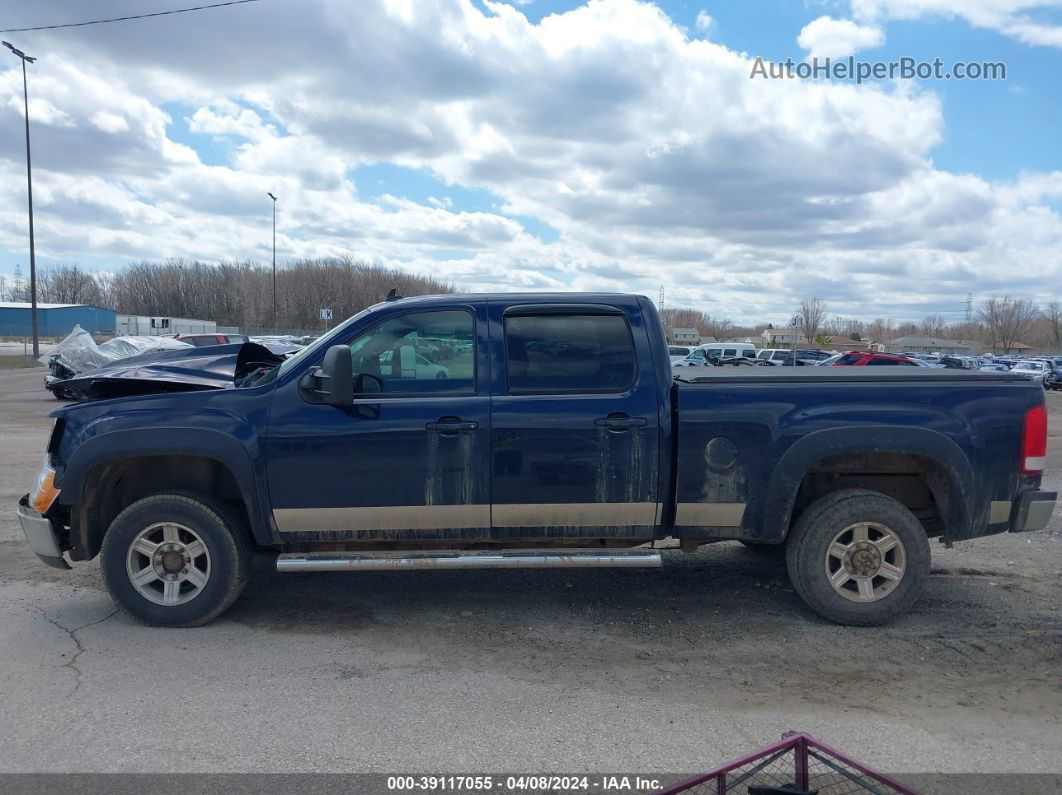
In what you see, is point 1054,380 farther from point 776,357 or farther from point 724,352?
point 724,352

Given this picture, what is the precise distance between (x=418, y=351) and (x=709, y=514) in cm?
202

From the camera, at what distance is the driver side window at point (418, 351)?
16.3 ft

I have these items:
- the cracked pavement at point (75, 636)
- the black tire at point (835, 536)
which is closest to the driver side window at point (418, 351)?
the cracked pavement at point (75, 636)

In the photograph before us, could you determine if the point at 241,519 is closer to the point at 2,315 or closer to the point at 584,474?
the point at 584,474

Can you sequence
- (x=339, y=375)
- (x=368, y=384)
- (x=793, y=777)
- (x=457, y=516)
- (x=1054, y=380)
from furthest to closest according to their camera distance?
(x=1054, y=380), (x=368, y=384), (x=457, y=516), (x=339, y=375), (x=793, y=777)

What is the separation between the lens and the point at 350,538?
16.2 ft

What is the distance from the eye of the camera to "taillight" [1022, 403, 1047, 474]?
16.2 feet

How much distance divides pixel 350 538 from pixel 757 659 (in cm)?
246

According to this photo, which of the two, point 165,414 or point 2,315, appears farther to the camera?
point 2,315

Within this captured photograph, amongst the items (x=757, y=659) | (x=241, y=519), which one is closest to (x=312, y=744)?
(x=241, y=519)

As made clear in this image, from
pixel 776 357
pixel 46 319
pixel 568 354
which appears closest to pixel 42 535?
pixel 568 354

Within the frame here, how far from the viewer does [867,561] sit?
4.95 meters

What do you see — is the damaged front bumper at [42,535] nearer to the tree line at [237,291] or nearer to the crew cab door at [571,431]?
the crew cab door at [571,431]

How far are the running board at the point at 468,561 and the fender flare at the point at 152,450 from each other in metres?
0.55
